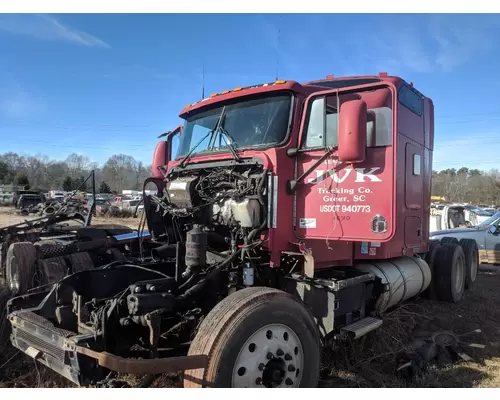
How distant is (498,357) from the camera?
5.09 metres

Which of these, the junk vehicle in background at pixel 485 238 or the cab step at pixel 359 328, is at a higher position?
the junk vehicle in background at pixel 485 238

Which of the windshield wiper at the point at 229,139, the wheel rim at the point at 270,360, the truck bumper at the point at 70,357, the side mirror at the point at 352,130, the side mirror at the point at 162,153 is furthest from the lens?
the side mirror at the point at 162,153

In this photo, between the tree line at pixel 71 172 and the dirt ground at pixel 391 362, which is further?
the tree line at pixel 71 172

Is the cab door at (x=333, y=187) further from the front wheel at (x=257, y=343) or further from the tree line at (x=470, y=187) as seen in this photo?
the tree line at (x=470, y=187)

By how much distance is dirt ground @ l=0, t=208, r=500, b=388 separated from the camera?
Answer: 4.07 meters

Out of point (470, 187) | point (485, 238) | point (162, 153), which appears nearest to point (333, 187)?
point (162, 153)

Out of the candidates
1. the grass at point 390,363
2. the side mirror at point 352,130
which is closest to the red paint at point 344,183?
the side mirror at point 352,130

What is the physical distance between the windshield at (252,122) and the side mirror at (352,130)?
2.72 ft

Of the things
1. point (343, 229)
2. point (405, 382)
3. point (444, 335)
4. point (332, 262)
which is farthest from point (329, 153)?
point (444, 335)

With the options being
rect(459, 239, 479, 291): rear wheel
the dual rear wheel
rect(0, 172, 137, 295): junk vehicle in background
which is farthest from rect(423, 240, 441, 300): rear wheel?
rect(0, 172, 137, 295): junk vehicle in background

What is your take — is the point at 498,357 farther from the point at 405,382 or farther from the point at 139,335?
the point at 139,335

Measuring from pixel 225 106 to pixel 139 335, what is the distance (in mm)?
2746

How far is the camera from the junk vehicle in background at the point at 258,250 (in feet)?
10.9

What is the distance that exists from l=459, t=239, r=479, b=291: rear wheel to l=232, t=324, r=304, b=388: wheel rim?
237 inches
